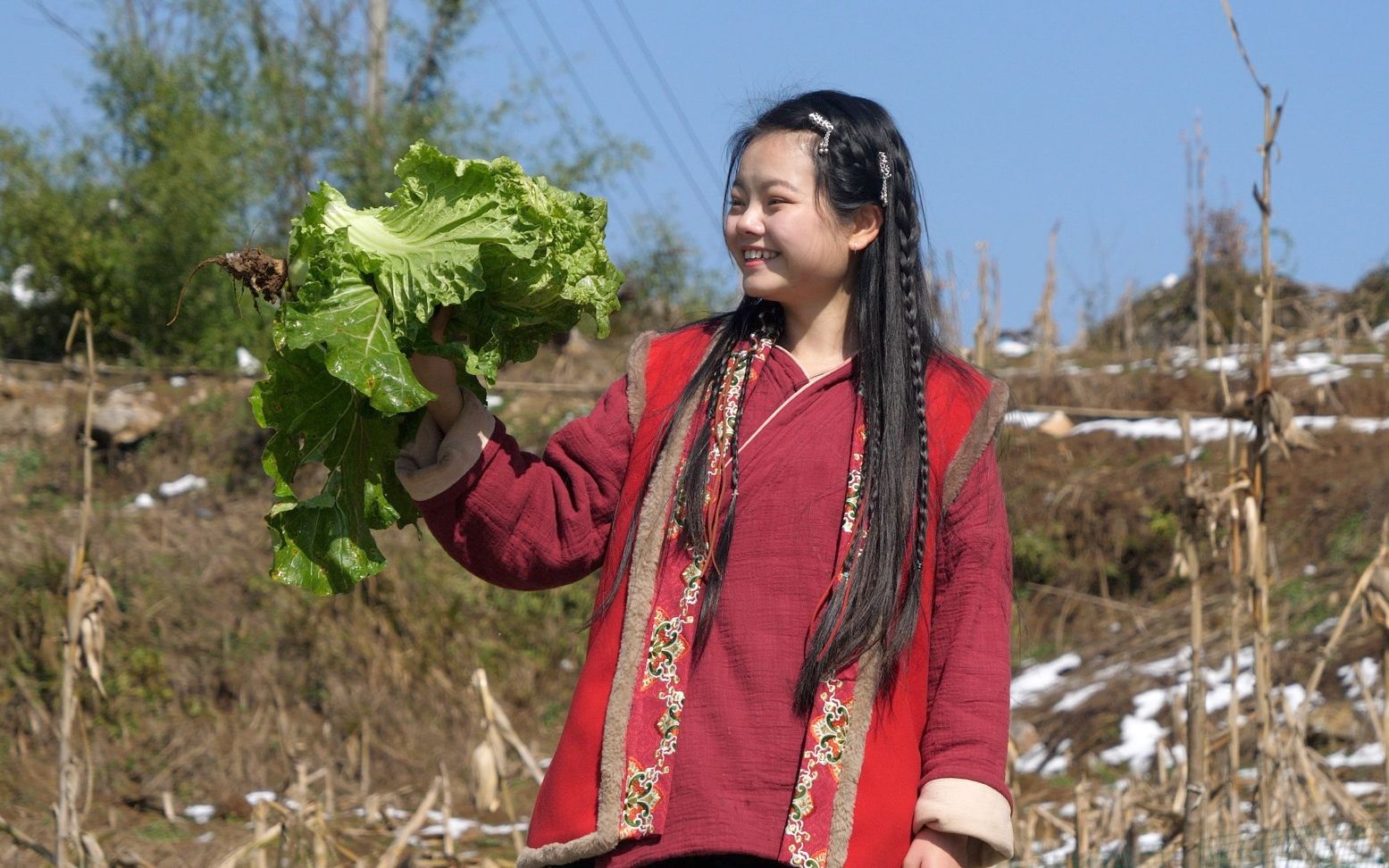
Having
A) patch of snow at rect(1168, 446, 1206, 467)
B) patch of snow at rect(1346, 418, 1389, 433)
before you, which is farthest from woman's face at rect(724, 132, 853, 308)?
patch of snow at rect(1346, 418, 1389, 433)

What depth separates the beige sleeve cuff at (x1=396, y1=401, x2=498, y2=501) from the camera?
230 cm

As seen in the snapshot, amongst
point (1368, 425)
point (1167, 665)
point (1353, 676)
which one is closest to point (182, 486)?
point (1167, 665)

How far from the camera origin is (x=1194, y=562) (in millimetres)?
4602

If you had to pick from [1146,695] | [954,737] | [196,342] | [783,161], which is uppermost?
[196,342]

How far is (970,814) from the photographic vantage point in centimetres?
223

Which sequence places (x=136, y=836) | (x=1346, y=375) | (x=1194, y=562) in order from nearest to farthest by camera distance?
(x=1194, y=562), (x=136, y=836), (x=1346, y=375)

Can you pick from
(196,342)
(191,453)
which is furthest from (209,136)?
(191,453)

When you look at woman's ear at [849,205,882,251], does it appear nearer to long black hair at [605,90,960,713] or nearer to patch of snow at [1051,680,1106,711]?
long black hair at [605,90,960,713]

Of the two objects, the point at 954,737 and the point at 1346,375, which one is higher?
the point at 1346,375

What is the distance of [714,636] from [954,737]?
0.40 m

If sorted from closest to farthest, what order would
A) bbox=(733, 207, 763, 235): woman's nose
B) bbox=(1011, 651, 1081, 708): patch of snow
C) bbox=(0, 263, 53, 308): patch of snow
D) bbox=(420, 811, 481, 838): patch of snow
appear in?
1. bbox=(733, 207, 763, 235): woman's nose
2. bbox=(420, 811, 481, 838): patch of snow
3. bbox=(1011, 651, 1081, 708): patch of snow
4. bbox=(0, 263, 53, 308): patch of snow

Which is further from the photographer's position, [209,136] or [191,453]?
[209,136]

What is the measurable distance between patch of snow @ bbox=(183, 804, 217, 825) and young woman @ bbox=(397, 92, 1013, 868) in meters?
6.19

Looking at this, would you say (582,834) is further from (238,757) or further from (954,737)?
(238,757)
